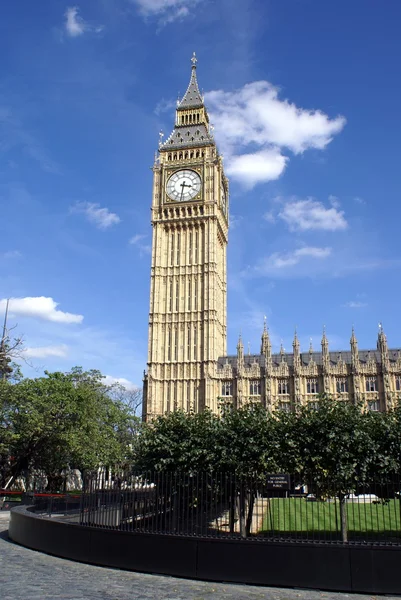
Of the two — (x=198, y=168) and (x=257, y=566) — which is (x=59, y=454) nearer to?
(x=257, y=566)

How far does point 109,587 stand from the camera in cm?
1219

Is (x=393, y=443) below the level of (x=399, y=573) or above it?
above

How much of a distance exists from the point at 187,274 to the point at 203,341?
8.91 metres

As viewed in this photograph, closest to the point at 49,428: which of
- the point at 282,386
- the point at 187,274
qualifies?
the point at 282,386

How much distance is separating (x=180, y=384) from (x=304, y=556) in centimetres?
5108

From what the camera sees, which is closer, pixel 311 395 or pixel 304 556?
pixel 304 556

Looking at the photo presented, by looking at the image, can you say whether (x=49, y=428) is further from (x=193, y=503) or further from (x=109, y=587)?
(x=109, y=587)

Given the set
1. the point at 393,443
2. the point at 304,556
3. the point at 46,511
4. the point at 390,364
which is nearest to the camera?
the point at 304,556

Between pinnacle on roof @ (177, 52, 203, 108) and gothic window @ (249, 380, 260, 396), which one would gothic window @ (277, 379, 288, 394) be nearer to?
gothic window @ (249, 380, 260, 396)

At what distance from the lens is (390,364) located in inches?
2402

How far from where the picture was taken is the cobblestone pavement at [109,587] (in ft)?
37.3

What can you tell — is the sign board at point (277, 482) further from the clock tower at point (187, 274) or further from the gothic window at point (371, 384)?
the gothic window at point (371, 384)

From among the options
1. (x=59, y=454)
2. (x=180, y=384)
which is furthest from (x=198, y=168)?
(x=59, y=454)

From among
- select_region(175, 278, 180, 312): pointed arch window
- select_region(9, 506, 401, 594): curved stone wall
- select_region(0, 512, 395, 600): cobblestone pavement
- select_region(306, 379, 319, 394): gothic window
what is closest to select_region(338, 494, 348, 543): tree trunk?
select_region(9, 506, 401, 594): curved stone wall
